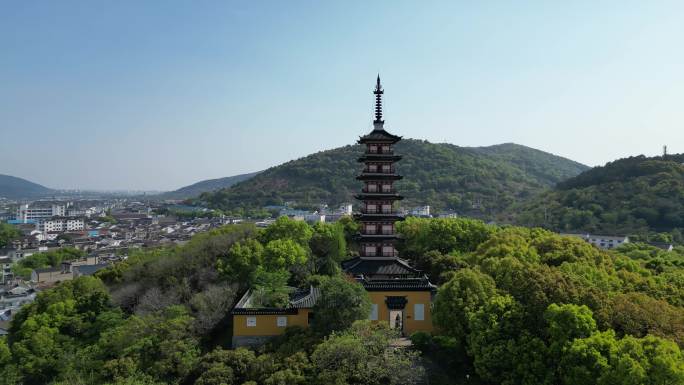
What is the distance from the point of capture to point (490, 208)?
9994cm

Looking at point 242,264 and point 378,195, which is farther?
point 242,264

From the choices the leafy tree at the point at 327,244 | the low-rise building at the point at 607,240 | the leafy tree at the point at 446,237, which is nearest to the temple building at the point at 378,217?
the leafy tree at the point at 327,244

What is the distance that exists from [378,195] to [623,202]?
165 feet

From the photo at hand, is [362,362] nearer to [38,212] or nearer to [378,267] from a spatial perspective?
[378,267]

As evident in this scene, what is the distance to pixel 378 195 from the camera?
2891 cm

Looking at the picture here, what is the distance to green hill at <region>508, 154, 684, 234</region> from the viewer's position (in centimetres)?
6122

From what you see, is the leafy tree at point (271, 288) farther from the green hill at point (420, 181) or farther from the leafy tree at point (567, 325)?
the green hill at point (420, 181)

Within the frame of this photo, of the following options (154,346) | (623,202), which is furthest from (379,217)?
(623,202)

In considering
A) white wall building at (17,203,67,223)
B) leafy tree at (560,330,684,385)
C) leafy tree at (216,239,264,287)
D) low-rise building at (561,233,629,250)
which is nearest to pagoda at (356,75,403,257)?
leafy tree at (216,239,264,287)

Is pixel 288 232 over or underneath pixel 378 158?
underneath

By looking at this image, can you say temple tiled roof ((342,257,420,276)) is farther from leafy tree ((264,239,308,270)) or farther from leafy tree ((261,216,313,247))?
leafy tree ((261,216,313,247))

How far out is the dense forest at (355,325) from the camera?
1714 cm

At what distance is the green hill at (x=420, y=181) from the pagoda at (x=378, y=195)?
71746 mm

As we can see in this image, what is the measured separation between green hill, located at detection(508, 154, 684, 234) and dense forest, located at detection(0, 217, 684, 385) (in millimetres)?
31312
